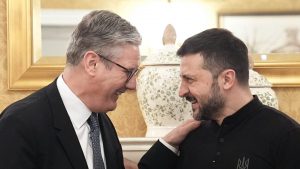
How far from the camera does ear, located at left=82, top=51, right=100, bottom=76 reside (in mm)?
1911

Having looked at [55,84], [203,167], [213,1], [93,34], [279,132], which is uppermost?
[213,1]

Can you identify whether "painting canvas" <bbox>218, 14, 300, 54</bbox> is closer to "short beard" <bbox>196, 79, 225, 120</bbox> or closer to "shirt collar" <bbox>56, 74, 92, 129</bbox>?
"short beard" <bbox>196, 79, 225, 120</bbox>

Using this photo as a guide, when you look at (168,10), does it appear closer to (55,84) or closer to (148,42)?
(148,42)

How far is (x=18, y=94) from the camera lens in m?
2.92

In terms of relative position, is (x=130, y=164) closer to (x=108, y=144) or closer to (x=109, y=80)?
(x=108, y=144)

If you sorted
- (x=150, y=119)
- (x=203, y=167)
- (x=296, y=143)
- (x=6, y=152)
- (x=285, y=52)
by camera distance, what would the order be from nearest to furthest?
(x=6, y=152), (x=296, y=143), (x=203, y=167), (x=150, y=119), (x=285, y=52)

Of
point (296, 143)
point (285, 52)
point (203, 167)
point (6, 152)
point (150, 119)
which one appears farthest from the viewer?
point (285, 52)

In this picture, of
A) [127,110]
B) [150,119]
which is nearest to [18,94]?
[127,110]

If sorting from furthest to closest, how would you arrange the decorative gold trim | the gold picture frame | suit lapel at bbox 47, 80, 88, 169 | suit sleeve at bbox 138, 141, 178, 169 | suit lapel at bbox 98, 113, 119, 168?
the decorative gold trim < the gold picture frame < suit sleeve at bbox 138, 141, 178, 169 < suit lapel at bbox 98, 113, 119, 168 < suit lapel at bbox 47, 80, 88, 169

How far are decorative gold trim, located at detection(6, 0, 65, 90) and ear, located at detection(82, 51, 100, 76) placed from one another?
0.99 m

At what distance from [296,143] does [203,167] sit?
0.35m

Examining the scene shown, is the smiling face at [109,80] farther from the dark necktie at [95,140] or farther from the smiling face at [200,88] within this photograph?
the smiling face at [200,88]

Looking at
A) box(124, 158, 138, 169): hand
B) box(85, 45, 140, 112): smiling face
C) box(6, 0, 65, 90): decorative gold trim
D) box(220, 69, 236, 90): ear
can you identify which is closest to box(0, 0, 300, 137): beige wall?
box(6, 0, 65, 90): decorative gold trim

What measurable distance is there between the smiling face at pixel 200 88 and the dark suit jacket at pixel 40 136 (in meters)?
0.50
